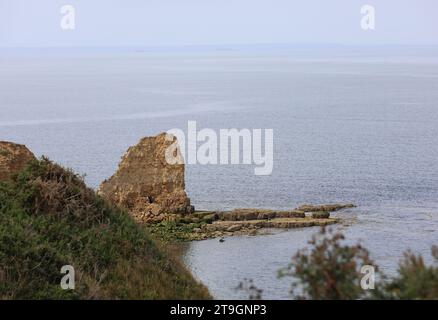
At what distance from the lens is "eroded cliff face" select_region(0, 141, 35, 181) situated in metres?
27.1

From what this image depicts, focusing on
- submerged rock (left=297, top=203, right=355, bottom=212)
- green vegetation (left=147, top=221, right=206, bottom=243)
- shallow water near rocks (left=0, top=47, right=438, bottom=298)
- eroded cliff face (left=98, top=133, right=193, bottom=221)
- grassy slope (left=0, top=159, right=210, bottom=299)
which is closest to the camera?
grassy slope (left=0, top=159, right=210, bottom=299)

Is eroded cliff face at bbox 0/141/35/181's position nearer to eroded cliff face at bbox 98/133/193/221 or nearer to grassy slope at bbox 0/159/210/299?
grassy slope at bbox 0/159/210/299

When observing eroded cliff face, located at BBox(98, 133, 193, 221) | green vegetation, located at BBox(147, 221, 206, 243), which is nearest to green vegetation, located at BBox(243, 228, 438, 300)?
green vegetation, located at BBox(147, 221, 206, 243)

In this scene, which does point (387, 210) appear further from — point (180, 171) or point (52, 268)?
point (52, 268)

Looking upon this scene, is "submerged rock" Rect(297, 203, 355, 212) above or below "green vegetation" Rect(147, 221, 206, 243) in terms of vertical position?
above

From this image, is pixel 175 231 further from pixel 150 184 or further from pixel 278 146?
pixel 278 146

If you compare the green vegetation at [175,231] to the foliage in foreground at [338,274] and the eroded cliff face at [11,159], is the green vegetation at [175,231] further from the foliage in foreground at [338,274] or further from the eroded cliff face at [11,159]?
the foliage in foreground at [338,274]

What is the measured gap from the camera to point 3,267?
65.4ft

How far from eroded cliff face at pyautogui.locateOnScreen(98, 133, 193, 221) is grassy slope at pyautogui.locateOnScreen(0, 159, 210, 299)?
34.2 metres

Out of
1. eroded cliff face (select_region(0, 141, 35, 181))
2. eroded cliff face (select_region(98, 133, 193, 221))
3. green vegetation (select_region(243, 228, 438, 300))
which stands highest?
eroded cliff face (select_region(98, 133, 193, 221))

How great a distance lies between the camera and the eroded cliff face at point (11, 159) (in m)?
27.1

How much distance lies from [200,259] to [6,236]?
27433mm

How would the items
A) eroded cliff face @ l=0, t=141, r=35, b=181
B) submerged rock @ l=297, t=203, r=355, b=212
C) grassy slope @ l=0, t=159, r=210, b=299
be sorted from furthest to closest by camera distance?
submerged rock @ l=297, t=203, r=355, b=212
eroded cliff face @ l=0, t=141, r=35, b=181
grassy slope @ l=0, t=159, r=210, b=299
